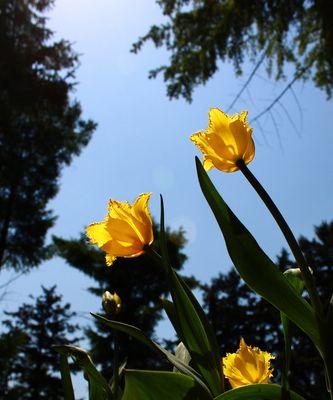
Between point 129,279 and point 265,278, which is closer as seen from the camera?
point 265,278

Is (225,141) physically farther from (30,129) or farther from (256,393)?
(30,129)

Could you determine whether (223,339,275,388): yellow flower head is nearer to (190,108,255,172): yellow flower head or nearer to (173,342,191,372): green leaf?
(173,342,191,372): green leaf

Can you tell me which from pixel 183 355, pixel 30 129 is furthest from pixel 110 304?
pixel 30 129

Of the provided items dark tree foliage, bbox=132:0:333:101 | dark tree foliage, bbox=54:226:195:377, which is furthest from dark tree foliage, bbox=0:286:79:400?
dark tree foliage, bbox=132:0:333:101

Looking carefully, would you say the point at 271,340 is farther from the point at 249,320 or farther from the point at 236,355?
the point at 236,355

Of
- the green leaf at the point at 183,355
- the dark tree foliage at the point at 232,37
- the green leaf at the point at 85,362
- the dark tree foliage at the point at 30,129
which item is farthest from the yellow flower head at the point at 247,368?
the dark tree foliage at the point at 30,129

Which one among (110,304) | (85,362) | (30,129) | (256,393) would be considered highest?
(30,129)

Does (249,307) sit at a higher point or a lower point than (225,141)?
higher

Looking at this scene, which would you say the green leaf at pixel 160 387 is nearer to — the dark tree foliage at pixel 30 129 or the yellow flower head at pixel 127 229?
the yellow flower head at pixel 127 229
